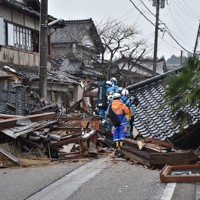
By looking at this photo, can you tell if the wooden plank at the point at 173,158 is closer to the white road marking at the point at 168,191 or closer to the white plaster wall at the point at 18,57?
the white road marking at the point at 168,191

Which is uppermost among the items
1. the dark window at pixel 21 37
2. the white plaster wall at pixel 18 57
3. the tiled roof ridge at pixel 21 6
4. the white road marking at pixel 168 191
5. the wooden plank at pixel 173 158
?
the tiled roof ridge at pixel 21 6

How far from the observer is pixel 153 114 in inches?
495

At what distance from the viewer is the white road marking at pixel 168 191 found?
21.5ft

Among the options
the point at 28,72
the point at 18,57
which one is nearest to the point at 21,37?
the point at 18,57

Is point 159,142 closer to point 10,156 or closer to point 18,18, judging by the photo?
point 10,156

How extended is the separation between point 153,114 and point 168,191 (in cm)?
576

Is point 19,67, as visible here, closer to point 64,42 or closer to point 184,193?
point 184,193

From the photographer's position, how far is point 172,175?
769 centimetres

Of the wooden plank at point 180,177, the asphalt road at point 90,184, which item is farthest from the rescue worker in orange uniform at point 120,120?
the wooden plank at point 180,177

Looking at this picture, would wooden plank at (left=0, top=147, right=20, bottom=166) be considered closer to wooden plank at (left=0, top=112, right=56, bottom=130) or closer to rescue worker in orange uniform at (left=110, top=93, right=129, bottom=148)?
wooden plank at (left=0, top=112, right=56, bottom=130)

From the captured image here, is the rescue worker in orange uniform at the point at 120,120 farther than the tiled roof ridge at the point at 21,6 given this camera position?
No

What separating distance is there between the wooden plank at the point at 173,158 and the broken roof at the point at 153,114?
1.10m

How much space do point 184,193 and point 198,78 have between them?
6.38 ft

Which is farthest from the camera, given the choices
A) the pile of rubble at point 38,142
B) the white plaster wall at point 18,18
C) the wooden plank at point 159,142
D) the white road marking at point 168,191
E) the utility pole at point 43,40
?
the white plaster wall at point 18,18
